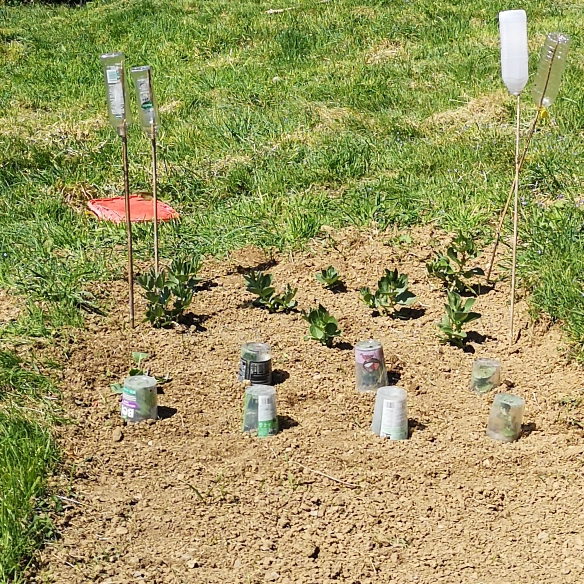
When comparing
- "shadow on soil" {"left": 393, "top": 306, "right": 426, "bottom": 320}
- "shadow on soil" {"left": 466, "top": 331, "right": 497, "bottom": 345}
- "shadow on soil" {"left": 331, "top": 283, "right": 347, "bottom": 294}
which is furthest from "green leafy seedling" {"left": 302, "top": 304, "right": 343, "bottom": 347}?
Answer: "shadow on soil" {"left": 466, "top": 331, "right": 497, "bottom": 345}

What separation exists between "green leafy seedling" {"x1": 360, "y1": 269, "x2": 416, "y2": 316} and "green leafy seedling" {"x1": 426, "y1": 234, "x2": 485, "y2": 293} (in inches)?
10.7

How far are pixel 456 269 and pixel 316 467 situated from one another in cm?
178

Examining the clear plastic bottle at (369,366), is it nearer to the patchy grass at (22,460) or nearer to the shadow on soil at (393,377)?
the shadow on soil at (393,377)

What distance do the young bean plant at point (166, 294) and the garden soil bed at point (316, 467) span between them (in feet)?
0.26

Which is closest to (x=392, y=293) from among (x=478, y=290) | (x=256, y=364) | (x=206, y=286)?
(x=478, y=290)

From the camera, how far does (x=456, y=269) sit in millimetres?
4742

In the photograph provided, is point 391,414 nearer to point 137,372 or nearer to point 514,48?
point 137,372

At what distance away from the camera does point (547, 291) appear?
4.25m

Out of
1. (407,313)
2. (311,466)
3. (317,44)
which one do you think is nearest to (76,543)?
(311,466)

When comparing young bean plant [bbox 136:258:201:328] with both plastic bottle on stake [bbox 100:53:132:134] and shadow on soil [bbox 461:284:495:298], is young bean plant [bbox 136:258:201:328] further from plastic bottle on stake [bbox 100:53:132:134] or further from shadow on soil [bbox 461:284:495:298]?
shadow on soil [bbox 461:284:495:298]

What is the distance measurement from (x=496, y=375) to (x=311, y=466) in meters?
0.96

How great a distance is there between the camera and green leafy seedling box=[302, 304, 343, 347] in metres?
4.11

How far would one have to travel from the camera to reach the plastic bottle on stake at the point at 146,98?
392 centimetres

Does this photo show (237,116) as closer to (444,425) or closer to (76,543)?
(444,425)
